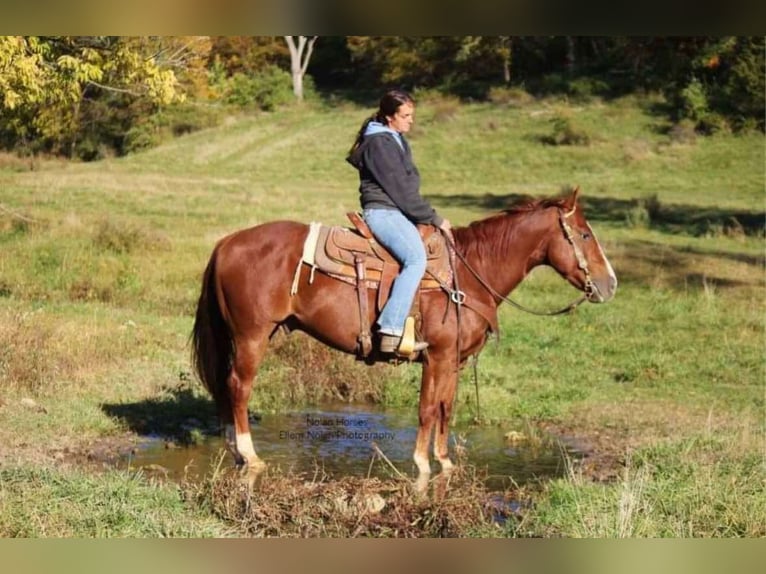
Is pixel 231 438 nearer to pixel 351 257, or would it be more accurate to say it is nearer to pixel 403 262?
pixel 351 257

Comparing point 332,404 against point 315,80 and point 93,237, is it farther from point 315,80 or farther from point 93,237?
point 315,80

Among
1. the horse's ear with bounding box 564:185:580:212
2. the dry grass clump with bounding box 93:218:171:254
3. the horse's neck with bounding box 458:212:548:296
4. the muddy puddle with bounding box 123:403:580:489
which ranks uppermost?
the horse's ear with bounding box 564:185:580:212

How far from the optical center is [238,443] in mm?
9102

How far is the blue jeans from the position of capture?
8.80 meters

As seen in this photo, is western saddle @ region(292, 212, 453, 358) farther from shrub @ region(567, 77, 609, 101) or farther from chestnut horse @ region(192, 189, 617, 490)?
shrub @ region(567, 77, 609, 101)

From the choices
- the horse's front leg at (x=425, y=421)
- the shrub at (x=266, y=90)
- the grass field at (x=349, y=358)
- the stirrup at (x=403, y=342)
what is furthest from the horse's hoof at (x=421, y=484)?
the shrub at (x=266, y=90)

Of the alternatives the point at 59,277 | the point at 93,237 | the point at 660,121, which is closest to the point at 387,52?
the point at 660,121

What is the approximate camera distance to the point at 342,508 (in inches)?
302

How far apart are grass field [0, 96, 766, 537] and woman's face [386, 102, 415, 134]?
2933mm

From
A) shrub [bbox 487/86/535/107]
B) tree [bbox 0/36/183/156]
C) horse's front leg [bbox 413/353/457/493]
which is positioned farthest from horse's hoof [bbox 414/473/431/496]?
shrub [bbox 487/86/535/107]

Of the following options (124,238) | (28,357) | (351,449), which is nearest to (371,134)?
(351,449)

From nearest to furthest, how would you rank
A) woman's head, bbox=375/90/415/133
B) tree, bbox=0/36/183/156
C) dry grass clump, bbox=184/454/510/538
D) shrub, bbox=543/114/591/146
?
dry grass clump, bbox=184/454/510/538 < woman's head, bbox=375/90/415/133 < tree, bbox=0/36/183/156 < shrub, bbox=543/114/591/146

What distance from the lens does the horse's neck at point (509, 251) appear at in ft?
30.7
